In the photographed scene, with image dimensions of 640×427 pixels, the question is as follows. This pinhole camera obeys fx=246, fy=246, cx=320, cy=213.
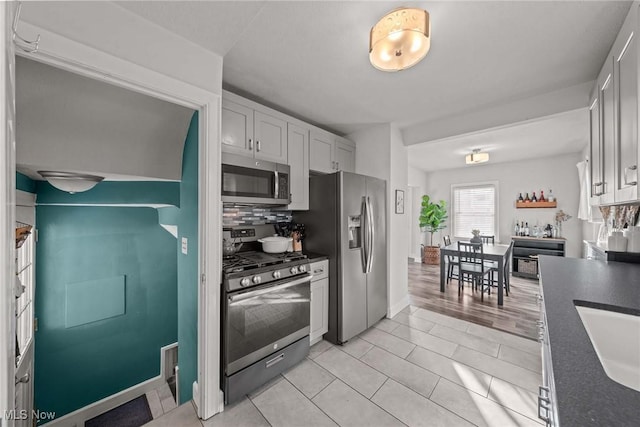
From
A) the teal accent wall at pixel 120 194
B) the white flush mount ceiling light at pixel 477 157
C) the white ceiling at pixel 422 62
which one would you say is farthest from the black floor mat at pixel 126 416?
the white flush mount ceiling light at pixel 477 157

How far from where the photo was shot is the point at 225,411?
5.53ft

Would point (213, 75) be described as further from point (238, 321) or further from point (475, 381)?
point (475, 381)

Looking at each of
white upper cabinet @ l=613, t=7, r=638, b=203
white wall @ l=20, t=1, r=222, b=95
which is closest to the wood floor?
white upper cabinet @ l=613, t=7, r=638, b=203

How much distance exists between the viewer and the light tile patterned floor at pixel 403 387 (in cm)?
161

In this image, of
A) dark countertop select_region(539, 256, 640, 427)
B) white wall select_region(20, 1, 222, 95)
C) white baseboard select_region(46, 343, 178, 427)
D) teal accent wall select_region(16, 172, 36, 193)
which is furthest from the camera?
white baseboard select_region(46, 343, 178, 427)

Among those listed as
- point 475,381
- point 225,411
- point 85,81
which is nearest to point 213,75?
point 85,81

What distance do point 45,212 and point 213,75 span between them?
6.19 feet

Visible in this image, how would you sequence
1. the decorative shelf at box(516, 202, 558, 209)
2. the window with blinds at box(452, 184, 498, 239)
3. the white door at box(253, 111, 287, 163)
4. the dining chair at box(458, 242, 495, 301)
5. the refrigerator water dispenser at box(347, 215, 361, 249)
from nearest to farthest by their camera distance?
the white door at box(253, 111, 287, 163) < the refrigerator water dispenser at box(347, 215, 361, 249) < the dining chair at box(458, 242, 495, 301) < the decorative shelf at box(516, 202, 558, 209) < the window with blinds at box(452, 184, 498, 239)

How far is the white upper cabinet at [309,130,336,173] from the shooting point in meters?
2.87

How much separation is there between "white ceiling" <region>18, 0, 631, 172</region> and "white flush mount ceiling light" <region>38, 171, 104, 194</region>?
1127mm

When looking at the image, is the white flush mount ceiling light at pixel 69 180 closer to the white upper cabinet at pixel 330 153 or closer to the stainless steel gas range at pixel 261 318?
the stainless steel gas range at pixel 261 318

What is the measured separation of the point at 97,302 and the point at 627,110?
4.03m

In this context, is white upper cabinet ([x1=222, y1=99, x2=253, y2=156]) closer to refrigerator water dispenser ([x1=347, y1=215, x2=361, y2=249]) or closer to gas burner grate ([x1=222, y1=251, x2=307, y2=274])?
gas burner grate ([x1=222, y1=251, x2=307, y2=274])

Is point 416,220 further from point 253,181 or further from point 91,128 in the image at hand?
point 91,128
